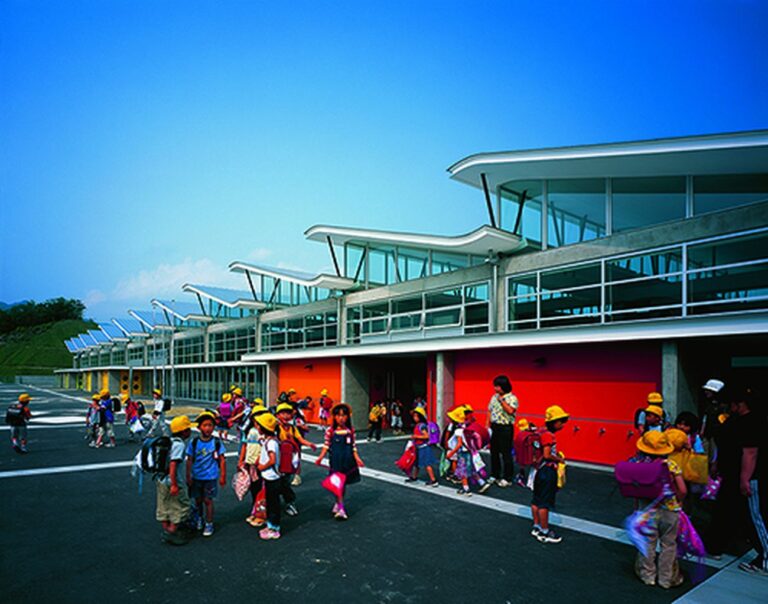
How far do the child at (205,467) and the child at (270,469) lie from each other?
1.80 ft

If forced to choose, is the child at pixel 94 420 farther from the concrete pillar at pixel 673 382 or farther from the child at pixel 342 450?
the concrete pillar at pixel 673 382

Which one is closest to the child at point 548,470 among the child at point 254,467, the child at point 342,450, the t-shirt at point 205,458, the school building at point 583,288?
the child at point 342,450

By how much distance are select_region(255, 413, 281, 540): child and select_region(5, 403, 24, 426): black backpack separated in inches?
435

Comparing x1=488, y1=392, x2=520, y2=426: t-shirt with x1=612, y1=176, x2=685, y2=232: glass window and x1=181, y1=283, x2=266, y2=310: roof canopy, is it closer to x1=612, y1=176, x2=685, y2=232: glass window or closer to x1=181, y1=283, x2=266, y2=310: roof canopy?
x1=612, y1=176, x2=685, y2=232: glass window

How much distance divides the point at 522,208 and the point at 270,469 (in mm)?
11461

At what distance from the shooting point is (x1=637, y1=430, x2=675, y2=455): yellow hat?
5.38 meters

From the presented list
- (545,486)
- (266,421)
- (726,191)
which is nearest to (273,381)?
(266,421)

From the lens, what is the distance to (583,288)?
13.0m

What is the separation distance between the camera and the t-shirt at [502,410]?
962cm

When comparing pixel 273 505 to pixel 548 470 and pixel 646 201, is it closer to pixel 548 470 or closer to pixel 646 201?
pixel 548 470

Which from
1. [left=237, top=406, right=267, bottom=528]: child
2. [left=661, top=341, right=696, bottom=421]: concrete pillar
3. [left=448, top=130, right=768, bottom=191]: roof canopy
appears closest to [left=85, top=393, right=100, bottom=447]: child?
[left=237, top=406, right=267, bottom=528]: child

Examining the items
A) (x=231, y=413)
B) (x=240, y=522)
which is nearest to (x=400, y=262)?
(x=231, y=413)

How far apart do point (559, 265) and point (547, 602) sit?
10108mm

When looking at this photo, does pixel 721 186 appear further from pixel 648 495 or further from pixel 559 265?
pixel 648 495
